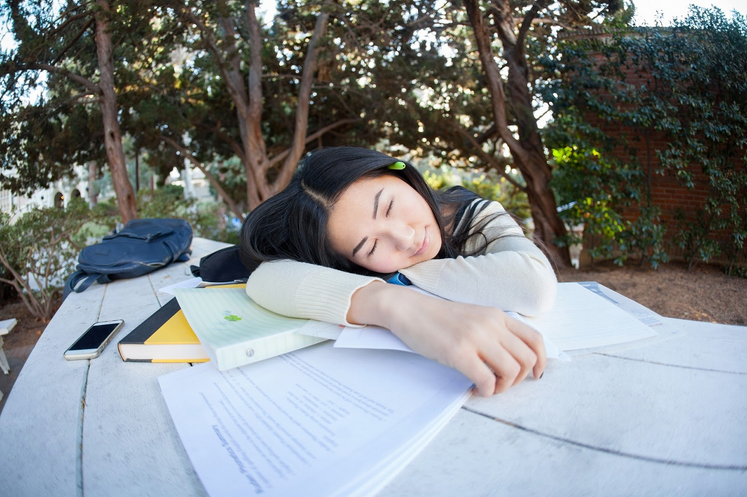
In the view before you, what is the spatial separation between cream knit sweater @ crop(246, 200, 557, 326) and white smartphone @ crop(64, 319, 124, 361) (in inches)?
15.6

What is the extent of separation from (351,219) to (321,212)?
0.13 metres

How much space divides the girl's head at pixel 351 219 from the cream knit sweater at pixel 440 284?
0.39 feet

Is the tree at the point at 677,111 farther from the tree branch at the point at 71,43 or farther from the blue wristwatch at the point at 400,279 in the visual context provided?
the tree branch at the point at 71,43

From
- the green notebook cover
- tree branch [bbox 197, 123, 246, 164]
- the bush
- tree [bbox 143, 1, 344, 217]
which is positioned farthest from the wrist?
tree branch [bbox 197, 123, 246, 164]

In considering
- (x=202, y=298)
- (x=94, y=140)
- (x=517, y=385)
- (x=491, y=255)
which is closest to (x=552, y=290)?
(x=491, y=255)

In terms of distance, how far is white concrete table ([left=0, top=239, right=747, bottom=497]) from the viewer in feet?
1.97

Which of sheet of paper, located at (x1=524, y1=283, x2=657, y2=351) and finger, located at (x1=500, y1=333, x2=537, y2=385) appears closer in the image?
finger, located at (x1=500, y1=333, x2=537, y2=385)

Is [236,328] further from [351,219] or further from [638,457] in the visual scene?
[638,457]

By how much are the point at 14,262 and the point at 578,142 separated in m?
6.48

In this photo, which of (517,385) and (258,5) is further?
(258,5)

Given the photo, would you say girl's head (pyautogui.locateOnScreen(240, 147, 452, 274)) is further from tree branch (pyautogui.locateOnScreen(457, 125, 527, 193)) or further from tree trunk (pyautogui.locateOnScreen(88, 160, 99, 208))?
tree trunk (pyautogui.locateOnScreen(88, 160, 99, 208))

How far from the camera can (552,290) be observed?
45.1 inches

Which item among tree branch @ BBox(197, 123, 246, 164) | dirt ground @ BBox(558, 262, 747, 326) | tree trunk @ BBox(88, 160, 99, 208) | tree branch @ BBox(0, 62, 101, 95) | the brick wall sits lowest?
dirt ground @ BBox(558, 262, 747, 326)

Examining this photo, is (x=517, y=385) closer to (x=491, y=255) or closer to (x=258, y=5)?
(x=491, y=255)
